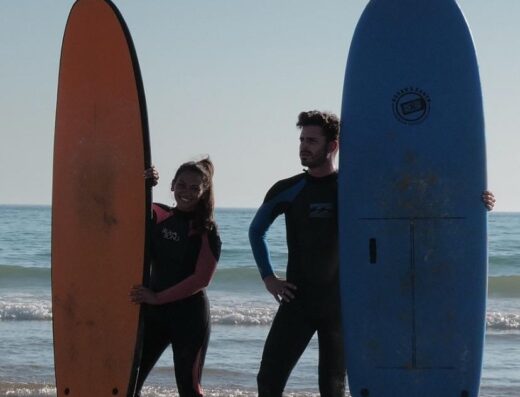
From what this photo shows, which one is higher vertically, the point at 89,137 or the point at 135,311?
the point at 89,137

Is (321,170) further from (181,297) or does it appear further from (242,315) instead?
(242,315)

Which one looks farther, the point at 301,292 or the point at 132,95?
the point at 132,95

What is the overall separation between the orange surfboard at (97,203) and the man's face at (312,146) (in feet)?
2.62

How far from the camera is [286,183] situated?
4898 millimetres

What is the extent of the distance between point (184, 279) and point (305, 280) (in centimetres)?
57

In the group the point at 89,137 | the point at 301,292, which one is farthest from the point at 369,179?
the point at 89,137

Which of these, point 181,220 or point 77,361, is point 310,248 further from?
point 77,361

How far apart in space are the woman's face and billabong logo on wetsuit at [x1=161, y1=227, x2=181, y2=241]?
0.46ft

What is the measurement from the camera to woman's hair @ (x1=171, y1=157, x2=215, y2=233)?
4816 mm

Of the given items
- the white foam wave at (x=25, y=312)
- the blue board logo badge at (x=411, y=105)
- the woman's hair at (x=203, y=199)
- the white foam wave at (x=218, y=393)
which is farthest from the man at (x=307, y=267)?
the white foam wave at (x=25, y=312)

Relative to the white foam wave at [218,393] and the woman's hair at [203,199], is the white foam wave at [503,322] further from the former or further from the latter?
the woman's hair at [203,199]

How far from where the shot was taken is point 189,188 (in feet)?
15.8

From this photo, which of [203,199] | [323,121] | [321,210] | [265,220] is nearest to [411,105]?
[323,121]

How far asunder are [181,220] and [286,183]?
53 centimetres
